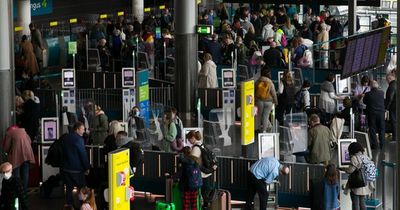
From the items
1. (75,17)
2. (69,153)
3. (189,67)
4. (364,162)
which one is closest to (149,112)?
(189,67)

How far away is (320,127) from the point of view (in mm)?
20484

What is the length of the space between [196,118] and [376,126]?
517cm

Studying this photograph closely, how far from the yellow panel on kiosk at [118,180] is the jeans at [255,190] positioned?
3.45m

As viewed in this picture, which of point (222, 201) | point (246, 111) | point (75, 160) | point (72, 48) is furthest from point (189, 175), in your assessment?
point (72, 48)

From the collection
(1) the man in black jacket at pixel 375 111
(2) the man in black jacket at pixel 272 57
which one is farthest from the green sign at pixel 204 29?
(1) the man in black jacket at pixel 375 111

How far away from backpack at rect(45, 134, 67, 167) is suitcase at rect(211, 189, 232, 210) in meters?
2.50

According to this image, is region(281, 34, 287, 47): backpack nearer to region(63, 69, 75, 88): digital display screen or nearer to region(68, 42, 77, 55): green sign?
region(68, 42, 77, 55): green sign

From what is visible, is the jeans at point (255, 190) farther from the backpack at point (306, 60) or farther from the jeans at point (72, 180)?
the backpack at point (306, 60)

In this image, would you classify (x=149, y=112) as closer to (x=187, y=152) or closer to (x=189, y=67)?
(x=189, y=67)

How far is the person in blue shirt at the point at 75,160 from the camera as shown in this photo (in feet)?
63.1

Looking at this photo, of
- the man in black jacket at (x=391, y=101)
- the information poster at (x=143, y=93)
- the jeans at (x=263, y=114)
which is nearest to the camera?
the man in black jacket at (x=391, y=101)

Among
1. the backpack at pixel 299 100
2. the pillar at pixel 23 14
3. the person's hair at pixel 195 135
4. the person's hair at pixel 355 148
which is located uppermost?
the pillar at pixel 23 14

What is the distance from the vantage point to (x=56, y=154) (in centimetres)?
1945

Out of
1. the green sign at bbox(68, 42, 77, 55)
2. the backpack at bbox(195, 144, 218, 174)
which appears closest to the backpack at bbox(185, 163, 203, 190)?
the backpack at bbox(195, 144, 218, 174)
